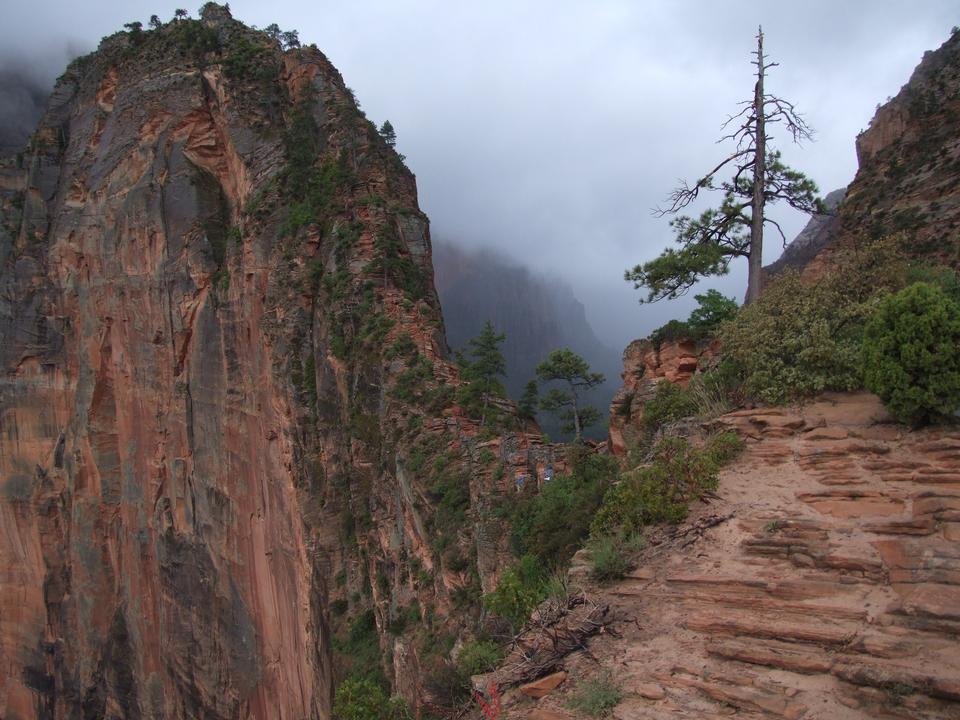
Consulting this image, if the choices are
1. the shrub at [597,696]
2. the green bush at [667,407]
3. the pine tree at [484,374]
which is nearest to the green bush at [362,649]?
the pine tree at [484,374]

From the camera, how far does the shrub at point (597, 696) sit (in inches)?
220

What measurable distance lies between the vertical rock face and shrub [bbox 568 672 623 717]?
9.50 m

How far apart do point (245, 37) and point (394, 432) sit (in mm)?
26517

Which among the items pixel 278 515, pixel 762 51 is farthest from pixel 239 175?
pixel 762 51

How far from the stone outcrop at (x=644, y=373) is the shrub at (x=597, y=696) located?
23.8 feet

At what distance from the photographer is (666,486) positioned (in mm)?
8727

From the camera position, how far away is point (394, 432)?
20844mm

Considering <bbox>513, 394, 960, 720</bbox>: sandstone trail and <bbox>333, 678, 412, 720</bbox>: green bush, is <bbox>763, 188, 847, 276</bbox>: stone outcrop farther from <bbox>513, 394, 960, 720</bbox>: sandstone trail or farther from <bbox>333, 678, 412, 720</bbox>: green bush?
<bbox>333, 678, 412, 720</bbox>: green bush

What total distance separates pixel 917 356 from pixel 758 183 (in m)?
8.97

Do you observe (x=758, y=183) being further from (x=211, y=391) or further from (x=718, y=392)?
(x=211, y=391)

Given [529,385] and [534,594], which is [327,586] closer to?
[529,385]

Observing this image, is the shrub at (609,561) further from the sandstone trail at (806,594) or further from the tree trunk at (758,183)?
the tree trunk at (758,183)

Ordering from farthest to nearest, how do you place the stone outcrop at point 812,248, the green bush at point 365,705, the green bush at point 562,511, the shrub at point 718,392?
the stone outcrop at point 812,248 < the green bush at point 365,705 < the green bush at point 562,511 < the shrub at point 718,392

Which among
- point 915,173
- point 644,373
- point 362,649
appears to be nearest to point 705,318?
point 644,373
